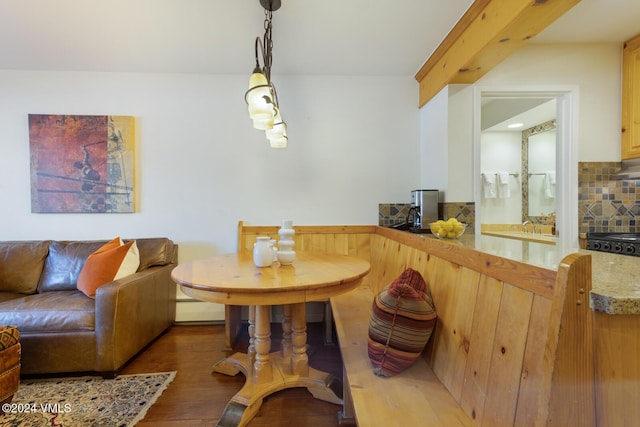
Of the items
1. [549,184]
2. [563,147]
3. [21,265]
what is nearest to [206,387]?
[21,265]

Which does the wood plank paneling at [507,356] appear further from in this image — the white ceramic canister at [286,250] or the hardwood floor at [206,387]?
the white ceramic canister at [286,250]

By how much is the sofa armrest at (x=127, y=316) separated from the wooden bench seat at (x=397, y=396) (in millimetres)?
1492

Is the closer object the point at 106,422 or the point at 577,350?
the point at 577,350

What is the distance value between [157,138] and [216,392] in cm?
227

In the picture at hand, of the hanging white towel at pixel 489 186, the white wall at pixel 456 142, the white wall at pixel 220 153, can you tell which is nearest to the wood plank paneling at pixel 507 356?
the white wall at pixel 456 142

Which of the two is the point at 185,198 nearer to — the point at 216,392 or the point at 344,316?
the point at 216,392

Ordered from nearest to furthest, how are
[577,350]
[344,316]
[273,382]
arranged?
[577,350]
[273,382]
[344,316]

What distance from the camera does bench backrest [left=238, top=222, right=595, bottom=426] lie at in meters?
0.60

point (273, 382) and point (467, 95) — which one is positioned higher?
point (467, 95)

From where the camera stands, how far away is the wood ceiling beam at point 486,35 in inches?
56.0

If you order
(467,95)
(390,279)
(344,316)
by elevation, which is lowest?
(344,316)

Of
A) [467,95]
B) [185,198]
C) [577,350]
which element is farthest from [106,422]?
[467,95]

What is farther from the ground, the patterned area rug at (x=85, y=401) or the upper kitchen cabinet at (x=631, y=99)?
the upper kitchen cabinet at (x=631, y=99)

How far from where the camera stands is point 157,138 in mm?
2684
